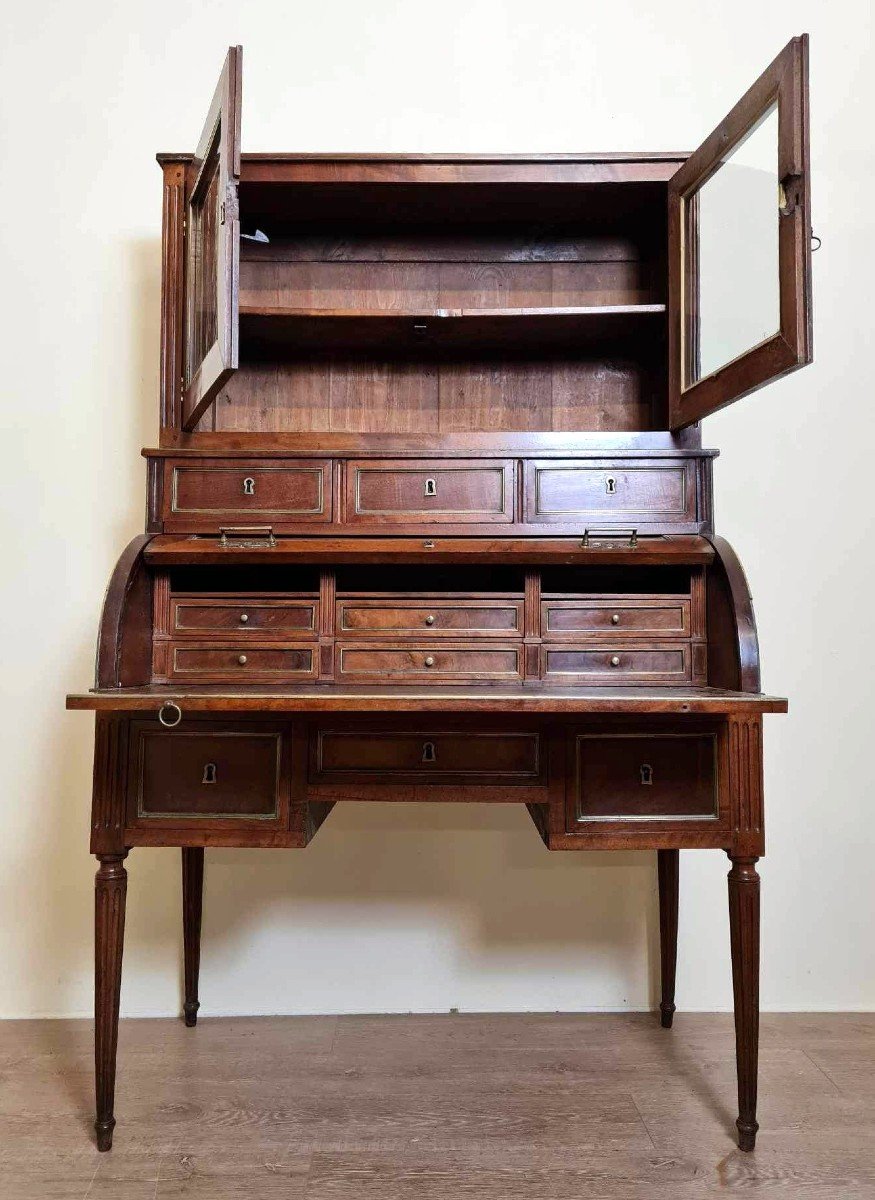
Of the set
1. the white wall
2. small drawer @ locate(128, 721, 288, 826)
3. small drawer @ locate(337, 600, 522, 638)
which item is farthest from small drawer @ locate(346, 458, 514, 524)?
the white wall

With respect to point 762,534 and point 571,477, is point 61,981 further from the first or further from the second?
point 762,534

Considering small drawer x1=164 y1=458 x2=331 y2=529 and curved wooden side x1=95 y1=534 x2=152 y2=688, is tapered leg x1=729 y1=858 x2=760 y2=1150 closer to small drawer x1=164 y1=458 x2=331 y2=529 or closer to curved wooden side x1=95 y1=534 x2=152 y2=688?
small drawer x1=164 y1=458 x2=331 y2=529

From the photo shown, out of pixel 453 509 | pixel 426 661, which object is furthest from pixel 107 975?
pixel 453 509

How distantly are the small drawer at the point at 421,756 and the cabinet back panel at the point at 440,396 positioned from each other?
3.06 feet

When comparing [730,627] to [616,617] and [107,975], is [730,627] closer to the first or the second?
[616,617]

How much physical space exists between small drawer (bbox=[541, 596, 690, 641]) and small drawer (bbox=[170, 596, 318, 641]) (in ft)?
1.93

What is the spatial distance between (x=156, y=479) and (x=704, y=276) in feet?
4.58

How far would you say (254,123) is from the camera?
249 cm

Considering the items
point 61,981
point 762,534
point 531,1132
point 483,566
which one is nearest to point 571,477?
point 483,566

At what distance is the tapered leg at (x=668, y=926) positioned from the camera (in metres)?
2.29

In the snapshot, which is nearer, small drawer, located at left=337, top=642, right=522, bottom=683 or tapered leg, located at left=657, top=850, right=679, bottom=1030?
small drawer, located at left=337, top=642, right=522, bottom=683

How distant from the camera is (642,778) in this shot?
5.60 feet

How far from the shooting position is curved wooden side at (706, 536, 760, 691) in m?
1.78

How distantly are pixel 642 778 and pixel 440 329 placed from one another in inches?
48.7
